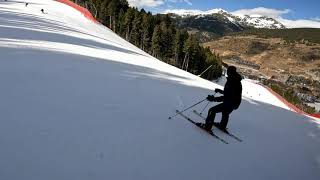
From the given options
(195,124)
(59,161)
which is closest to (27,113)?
(59,161)

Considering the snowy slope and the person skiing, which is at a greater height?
the person skiing

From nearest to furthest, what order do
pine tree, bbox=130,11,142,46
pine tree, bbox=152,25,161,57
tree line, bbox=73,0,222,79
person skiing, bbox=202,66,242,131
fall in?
person skiing, bbox=202,66,242,131 < pine tree, bbox=152,25,161,57 < tree line, bbox=73,0,222,79 < pine tree, bbox=130,11,142,46

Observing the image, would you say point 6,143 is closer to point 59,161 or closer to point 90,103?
point 59,161

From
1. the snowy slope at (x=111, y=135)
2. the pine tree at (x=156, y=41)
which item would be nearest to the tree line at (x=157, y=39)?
the pine tree at (x=156, y=41)

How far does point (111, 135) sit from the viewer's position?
26.8 ft

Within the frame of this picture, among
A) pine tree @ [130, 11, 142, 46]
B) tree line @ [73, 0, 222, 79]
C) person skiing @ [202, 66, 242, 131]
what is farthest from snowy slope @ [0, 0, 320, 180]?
pine tree @ [130, 11, 142, 46]

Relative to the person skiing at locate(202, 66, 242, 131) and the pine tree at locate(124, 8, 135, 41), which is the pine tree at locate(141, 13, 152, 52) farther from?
the person skiing at locate(202, 66, 242, 131)

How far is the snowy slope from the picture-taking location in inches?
257

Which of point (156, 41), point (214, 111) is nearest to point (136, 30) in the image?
point (156, 41)

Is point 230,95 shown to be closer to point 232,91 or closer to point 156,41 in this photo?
point 232,91

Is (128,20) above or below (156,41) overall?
above

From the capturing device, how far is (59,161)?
249 inches

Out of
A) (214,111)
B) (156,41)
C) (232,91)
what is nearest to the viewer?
(232,91)

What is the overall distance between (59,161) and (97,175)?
0.73 m
